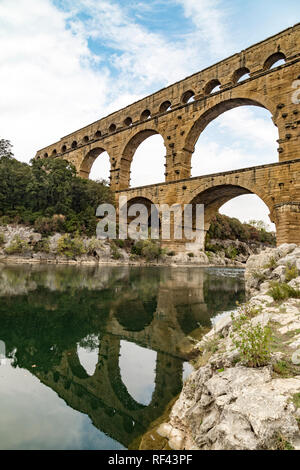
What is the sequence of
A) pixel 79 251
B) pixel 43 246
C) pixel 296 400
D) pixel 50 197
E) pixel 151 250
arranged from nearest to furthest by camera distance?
pixel 296 400 → pixel 43 246 → pixel 79 251 → pixel 151 250 → pixel 50 197

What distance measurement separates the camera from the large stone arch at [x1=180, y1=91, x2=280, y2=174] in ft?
51.0

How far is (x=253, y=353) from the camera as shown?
2102mm

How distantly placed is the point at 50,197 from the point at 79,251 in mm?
6096

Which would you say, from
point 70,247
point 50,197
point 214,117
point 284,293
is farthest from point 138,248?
point 284,293

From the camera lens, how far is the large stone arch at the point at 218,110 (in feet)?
51.0

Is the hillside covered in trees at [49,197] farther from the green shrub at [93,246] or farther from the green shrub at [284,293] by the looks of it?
the green shrub at [284,293]

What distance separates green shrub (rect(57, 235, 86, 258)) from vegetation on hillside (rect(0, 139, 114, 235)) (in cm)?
130

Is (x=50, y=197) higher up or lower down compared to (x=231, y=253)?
higher up

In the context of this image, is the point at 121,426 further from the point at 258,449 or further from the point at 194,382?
the point at 258,449

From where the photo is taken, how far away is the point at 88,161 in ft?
92.5

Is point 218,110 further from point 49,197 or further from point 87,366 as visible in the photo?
point 87,366

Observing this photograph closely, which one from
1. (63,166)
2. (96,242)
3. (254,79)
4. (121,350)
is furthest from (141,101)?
(121,350)

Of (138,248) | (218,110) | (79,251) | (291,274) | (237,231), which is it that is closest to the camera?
(291,274)

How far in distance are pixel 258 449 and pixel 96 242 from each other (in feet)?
60.5
